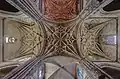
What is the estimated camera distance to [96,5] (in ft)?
19.1

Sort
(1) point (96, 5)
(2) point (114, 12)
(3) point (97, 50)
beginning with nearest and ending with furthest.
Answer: (1) point (96, 5), (2) point (114, 12), (3) point (97, 50)

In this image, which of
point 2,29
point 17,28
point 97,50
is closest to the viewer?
point 2,29

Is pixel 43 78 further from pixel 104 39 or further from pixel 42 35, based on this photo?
pixel 104 39

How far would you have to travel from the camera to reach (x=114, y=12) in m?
7.09

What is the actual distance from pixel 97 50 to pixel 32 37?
3.45 metres

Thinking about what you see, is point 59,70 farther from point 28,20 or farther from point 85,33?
point 28,20

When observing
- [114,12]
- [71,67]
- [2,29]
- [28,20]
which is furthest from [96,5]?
[71,67]

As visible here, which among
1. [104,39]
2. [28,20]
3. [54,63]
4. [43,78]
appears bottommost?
[43,78]

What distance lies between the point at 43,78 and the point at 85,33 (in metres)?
3.19

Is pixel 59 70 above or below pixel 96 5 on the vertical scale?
below

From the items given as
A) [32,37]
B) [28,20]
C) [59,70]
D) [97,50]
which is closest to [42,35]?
[32,37]

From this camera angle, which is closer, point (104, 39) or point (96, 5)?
point (96, 5)

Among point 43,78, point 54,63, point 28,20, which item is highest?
point 28,20

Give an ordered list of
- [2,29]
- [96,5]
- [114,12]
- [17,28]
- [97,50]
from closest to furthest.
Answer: [96,5] < [2,29] < [114,12] < [17,28] < [97,50]
